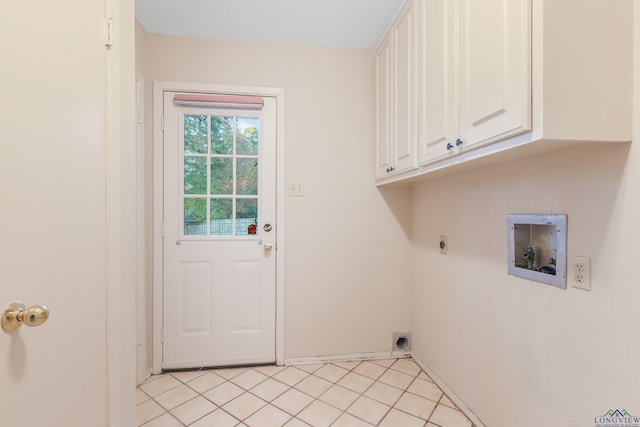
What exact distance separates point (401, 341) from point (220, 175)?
194 cm

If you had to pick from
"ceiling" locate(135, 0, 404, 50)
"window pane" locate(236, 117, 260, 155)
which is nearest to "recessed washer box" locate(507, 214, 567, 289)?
"ceiling" locate(135, 0, 404, 50)

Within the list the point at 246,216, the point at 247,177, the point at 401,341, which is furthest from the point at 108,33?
the point at 401,341

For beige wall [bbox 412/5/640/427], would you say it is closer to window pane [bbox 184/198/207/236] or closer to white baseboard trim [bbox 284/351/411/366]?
white baseboard trim [bbox 284/351/411/366]

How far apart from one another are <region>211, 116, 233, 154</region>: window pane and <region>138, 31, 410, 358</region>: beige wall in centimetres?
28

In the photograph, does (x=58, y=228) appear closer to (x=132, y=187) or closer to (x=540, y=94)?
(x=132, y=187)

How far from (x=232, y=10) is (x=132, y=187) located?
4.58 ft

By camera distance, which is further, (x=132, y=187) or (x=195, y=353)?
(x=195, y=353)

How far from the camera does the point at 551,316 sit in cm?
115

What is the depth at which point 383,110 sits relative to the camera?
2.11m

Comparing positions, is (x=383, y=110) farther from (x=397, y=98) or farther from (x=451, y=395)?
(x=451, y=395)

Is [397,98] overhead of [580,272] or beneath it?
overhead

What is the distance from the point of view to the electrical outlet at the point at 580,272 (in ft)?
3.30

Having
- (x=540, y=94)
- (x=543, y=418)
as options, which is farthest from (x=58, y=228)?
(x=543, y=418)

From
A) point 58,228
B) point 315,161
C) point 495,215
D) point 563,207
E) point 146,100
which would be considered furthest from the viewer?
point 315,161
